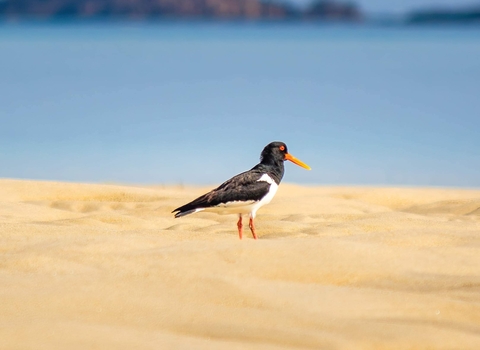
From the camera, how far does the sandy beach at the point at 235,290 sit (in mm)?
3469

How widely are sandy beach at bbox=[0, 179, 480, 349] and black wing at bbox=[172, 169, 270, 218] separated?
0.76 m

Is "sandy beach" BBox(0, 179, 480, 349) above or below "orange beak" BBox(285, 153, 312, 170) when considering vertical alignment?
above

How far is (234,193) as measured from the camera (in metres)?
6.63

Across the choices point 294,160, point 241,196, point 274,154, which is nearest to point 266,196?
point 241,196

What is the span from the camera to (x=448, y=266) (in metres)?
4.57

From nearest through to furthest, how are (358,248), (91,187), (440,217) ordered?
1. (358,248)
2. (440,217)
3. (91,187)

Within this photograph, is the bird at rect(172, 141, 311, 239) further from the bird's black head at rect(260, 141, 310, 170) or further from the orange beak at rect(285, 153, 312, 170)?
the orange beak at rect(285, 153, 312, 170)

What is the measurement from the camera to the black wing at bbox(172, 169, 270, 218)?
6554 millimetres

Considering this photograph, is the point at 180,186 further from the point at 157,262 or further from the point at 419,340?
the point at 419,340

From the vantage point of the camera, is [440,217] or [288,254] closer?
[288,254]

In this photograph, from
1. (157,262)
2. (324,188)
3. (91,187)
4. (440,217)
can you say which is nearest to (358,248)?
(157,262)

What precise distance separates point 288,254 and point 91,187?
5590mm

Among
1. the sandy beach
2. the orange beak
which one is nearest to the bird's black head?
the orange beak

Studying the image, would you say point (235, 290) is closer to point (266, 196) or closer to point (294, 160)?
point (266, 196)
